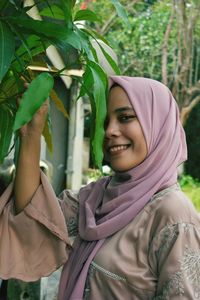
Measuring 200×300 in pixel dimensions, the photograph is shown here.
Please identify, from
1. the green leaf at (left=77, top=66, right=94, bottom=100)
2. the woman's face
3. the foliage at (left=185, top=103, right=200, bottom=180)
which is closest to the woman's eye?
the woman's face

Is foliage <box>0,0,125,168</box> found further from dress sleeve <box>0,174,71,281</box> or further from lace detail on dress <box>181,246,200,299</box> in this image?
lace detail on dress <box>181,246,200,299</box>

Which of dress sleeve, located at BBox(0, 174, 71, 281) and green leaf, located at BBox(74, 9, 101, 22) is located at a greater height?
green leaf, located at BBox(74, 9, 101, 22)

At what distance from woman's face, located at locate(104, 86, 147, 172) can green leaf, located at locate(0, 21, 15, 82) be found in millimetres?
509

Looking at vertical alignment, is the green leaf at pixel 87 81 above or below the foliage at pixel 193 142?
above

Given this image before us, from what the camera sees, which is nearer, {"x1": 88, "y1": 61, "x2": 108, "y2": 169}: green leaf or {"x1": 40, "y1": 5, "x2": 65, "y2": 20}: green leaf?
{"x1": 88, "y1": 61, "x2": 108, "y2": 169}: green leaf

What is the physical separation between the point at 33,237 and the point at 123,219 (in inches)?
11.3

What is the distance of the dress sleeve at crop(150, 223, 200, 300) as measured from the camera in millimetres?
1570

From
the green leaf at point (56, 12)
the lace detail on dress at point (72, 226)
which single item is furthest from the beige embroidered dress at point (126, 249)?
the green leaf at point (56, 12)

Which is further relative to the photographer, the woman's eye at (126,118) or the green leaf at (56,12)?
the woman's eye at (126,118)

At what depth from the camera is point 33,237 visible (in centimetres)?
177

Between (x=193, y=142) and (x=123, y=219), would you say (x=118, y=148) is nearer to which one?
(x=123, y=219)

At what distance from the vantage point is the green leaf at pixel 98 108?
1447 millimetres

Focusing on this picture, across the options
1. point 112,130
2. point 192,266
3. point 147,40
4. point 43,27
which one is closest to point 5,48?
point 43,27

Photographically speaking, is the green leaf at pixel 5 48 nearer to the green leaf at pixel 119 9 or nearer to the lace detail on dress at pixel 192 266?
the green leaf at pixel 119 9
